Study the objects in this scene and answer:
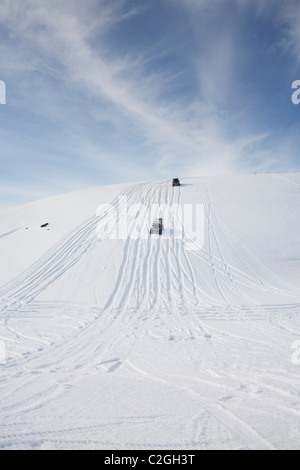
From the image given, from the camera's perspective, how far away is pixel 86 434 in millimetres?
2926

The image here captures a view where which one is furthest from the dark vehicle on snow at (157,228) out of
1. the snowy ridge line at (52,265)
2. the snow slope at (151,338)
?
the snowy ridge line at (52,265)

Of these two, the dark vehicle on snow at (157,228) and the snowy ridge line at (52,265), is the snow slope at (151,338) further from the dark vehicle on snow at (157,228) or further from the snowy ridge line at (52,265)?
the dark vehicle on snow at (157,228)

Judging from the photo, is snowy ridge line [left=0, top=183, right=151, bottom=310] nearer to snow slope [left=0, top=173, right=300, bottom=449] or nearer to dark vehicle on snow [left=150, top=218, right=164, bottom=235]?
snow slope [left=0, top=173, right=300, bottom=449]

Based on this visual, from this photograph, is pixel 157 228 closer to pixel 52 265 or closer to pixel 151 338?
pixel 52 265

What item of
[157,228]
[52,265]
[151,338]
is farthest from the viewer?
[157,228]

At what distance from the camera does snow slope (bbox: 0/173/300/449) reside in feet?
9.98

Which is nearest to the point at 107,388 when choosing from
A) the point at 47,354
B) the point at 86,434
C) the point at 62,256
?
the point at 86,434

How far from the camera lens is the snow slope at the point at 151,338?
304 cm

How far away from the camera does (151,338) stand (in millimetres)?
5996

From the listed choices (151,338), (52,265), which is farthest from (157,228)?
(151,338)

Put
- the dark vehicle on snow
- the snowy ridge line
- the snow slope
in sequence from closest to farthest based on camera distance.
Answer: the snow slope
the snowy ridge line
the dark vehicle on snow

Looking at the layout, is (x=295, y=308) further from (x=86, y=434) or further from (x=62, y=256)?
(x=62, y=256)

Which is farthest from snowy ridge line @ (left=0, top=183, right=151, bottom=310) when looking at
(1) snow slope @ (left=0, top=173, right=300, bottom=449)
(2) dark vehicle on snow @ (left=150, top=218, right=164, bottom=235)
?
(2) dark vehicle on snow @ (left=150, top=218, right=164, bottom=235)

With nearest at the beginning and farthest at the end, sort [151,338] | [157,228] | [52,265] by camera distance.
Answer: [151,338]
[52,265]
[157,228]
